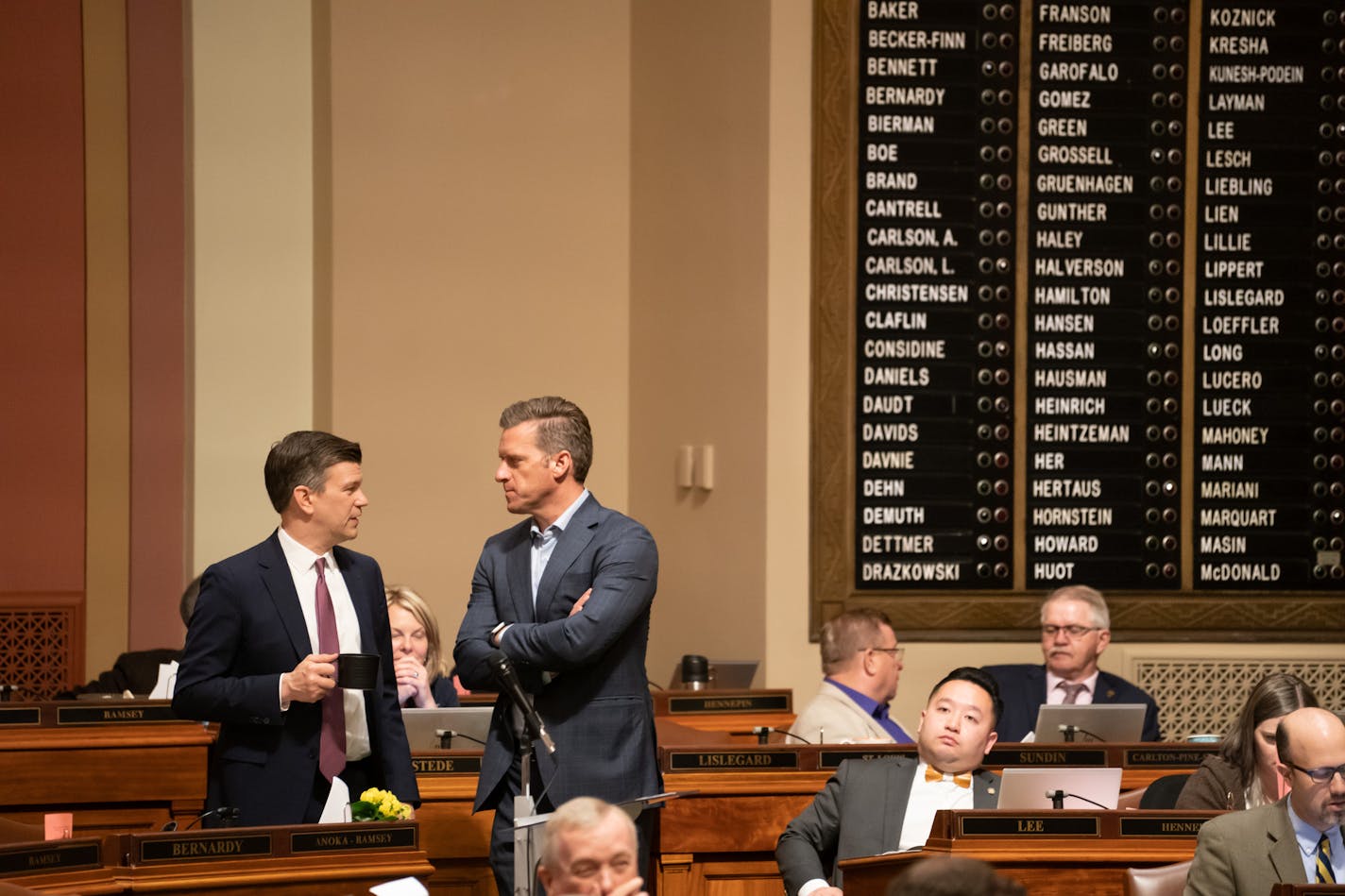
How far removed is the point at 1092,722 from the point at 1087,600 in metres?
0.96

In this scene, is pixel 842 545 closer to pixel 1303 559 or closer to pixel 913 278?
pixel 913 278

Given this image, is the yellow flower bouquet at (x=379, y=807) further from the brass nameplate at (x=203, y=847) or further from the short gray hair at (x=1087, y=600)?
the short gray hair at (x=1087, y=600)

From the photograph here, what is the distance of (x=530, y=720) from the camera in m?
3.66

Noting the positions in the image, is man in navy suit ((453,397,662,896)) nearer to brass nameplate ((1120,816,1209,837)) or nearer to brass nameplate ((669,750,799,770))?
brass nameplate ((669,750,799,770))

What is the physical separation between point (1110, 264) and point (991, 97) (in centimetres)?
85

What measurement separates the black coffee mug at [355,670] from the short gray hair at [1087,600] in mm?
3472

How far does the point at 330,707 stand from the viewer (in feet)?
13.0

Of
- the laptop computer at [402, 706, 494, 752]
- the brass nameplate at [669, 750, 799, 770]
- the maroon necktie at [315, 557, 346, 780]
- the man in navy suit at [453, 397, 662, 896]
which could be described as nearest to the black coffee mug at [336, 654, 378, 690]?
the maroon necktie at [315, 557, 346, 780]

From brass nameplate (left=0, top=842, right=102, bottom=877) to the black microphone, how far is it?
88 cm

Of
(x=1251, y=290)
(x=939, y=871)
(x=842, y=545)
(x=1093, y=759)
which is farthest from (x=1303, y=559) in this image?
(x=939, y=871)

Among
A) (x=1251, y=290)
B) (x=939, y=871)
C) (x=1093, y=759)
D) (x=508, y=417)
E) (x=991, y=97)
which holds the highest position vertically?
(x=991, y=97)

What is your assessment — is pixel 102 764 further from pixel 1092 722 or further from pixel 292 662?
pixel 1092 722

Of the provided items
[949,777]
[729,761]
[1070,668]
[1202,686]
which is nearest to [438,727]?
[729,761]

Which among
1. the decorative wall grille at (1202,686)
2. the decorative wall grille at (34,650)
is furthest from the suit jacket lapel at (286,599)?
the decorative wall grille at (34,650)
